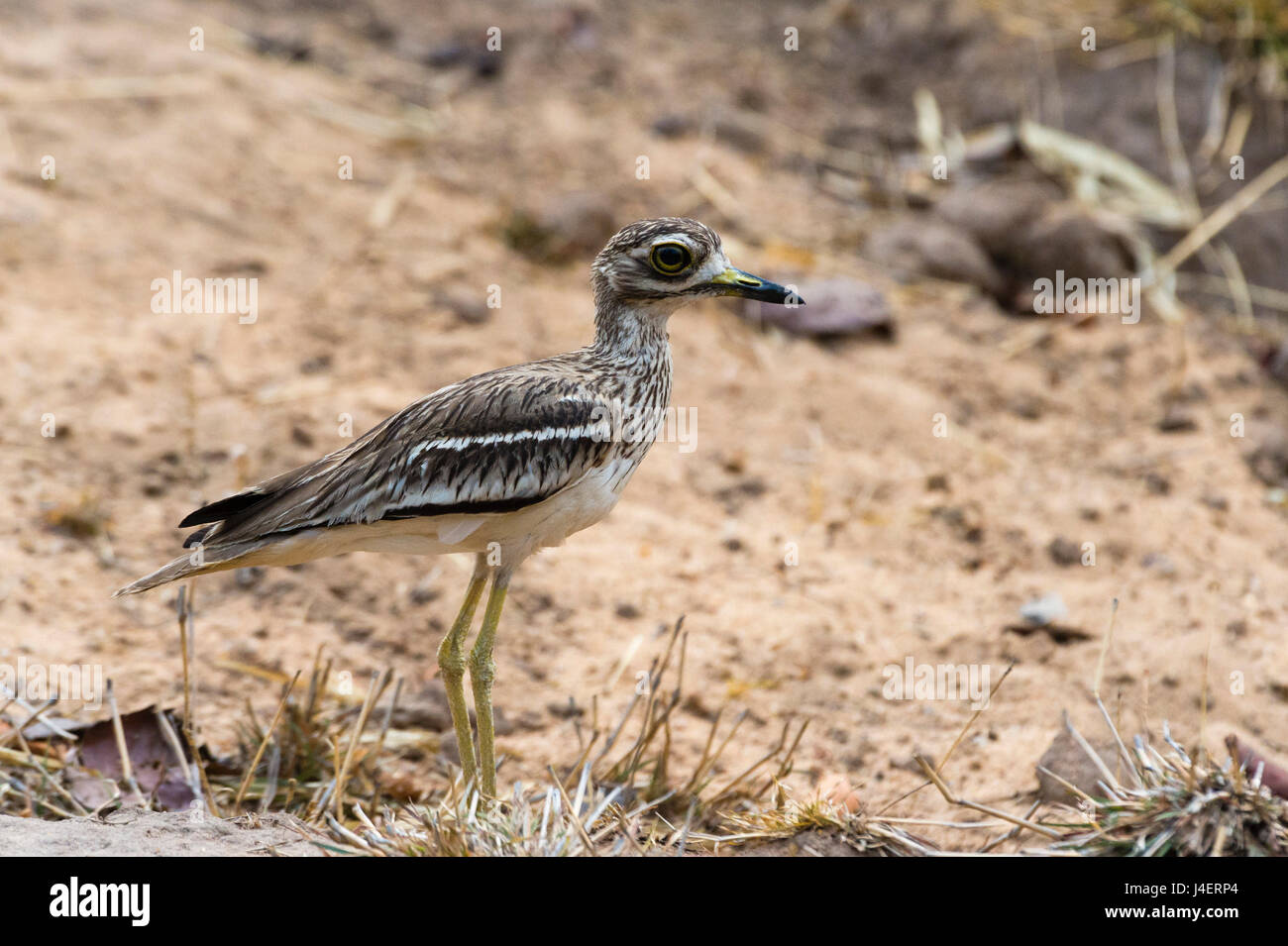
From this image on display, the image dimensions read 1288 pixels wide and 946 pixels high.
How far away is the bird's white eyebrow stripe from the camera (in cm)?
356

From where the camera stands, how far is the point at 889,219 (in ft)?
25.7

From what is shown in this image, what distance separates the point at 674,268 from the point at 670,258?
0.03m

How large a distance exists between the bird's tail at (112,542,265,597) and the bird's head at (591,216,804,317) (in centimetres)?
128

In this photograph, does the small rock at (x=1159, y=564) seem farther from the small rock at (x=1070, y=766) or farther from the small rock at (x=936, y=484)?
the small rock at (x=1070, y=766)

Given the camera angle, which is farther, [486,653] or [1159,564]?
[1159,564]

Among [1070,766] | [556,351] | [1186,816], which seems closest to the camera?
[1186,816]

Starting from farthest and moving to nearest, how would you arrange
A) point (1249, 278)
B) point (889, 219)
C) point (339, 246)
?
point (889, 219) < point (1249, 278) < point (339, 246)

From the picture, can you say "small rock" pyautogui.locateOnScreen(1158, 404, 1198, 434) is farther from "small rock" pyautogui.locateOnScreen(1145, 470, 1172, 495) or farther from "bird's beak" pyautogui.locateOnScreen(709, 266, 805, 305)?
"bird's beak" pyautogui.locateOnScreen(709, 266, 805, 305)

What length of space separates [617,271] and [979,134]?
201 inches

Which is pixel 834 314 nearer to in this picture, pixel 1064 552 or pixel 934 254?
pixel 934 254

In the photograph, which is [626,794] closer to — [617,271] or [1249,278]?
[617,271]

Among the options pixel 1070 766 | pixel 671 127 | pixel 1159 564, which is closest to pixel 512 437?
pixel 1070 766

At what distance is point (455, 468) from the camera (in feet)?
11.6
